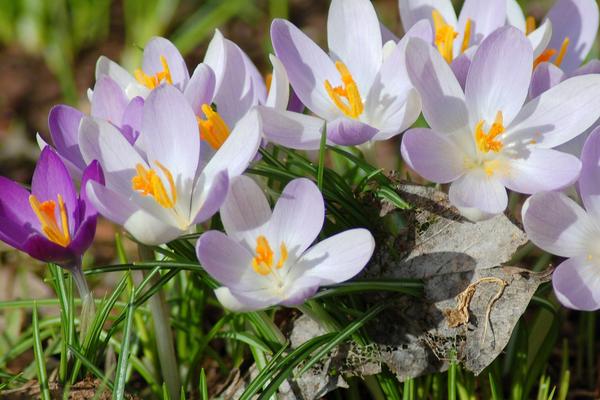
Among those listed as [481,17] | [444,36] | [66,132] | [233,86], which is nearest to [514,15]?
[481,17]

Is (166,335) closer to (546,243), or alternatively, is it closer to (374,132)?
(374,132)

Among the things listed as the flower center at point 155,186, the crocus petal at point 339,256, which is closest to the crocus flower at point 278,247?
the crocus petal at point 339,256

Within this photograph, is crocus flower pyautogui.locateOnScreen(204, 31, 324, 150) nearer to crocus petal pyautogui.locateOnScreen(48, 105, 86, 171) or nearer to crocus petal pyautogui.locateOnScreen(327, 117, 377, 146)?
crocus petal pyautogui.locateOnScreen(327, 117, 377, 146)

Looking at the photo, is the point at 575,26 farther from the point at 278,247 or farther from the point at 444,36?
the point at 278,247

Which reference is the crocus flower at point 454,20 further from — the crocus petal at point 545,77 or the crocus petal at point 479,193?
the crocus petal at point 479,193

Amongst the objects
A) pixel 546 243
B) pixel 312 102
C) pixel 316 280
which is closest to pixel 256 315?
pixel 316 280
